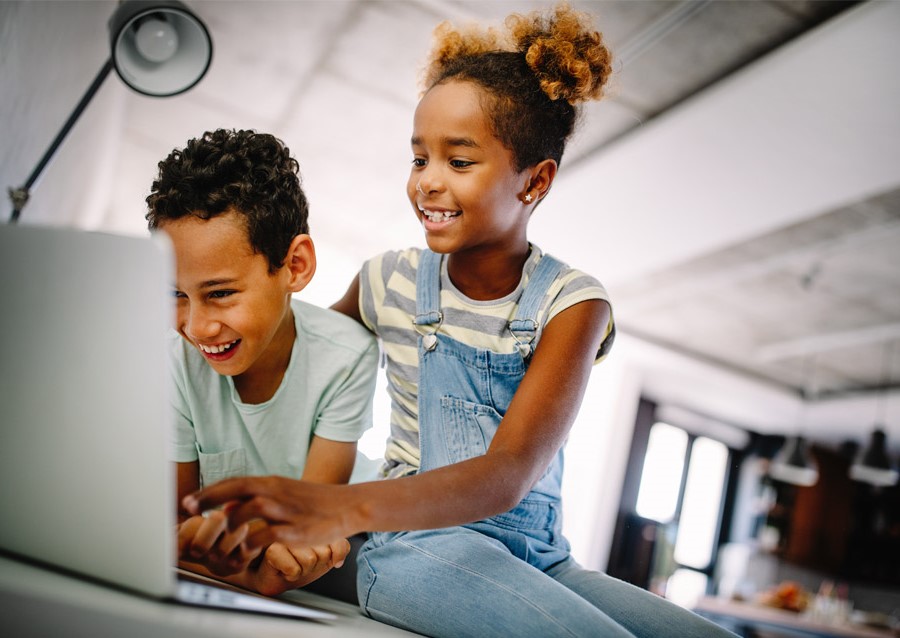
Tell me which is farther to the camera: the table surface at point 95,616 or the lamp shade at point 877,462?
the lamp shade at point 877,462

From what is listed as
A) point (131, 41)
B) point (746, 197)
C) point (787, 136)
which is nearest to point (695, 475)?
point (746, 197)

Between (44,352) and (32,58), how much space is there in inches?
68.8

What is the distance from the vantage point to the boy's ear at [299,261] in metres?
1.01

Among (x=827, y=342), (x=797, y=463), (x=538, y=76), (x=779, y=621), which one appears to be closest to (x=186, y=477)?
(x=538, y=76)

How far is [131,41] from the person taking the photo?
184 centimetres

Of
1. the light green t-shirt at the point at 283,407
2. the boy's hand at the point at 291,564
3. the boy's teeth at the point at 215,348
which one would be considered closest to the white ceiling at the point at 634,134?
the light green t-shirt at the point at 283,407

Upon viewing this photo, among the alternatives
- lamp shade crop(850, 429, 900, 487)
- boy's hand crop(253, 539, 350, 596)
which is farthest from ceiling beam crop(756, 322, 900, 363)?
boy's hand crop(253, 539, 350, 596)

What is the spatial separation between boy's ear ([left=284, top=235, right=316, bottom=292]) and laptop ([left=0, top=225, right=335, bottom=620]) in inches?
20.2

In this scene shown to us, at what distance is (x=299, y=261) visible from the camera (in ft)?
3.36

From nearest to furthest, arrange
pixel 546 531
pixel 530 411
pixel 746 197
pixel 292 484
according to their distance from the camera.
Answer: pixel 292 484 → pixel 530 411 → pixel 546 531 → pixel 746 197

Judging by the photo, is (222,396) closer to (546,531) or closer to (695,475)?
(546,531)

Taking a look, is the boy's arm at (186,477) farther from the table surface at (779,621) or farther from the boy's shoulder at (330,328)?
the table surface at (779,621)

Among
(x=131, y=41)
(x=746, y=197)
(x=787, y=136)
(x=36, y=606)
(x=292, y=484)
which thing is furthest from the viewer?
(x=746, y=197)

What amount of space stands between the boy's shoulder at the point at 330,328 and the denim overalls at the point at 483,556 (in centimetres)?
10
